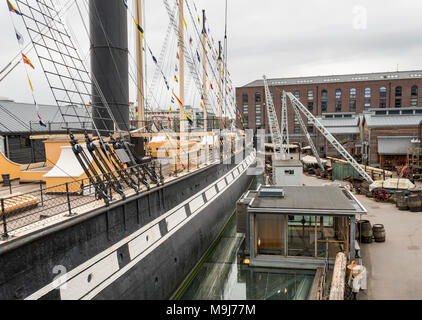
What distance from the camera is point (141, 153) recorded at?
14969mm

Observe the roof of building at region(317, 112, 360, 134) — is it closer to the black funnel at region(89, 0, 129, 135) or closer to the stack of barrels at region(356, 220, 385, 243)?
the stack of barrels at region(356, 220, 385, 243)

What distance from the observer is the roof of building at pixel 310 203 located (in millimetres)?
10747

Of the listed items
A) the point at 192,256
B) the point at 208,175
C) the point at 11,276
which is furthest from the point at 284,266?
the point at 11,276


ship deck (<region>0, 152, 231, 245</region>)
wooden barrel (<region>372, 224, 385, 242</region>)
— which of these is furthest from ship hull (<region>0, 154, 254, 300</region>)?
wooden barrel (<region>372, 224, 385, 242</region>)

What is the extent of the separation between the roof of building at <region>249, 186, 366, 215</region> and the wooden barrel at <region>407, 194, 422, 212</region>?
19.5 ft

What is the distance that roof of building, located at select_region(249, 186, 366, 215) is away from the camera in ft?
35.3

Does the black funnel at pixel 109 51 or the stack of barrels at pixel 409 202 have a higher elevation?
the black funnel at pixel 109 51

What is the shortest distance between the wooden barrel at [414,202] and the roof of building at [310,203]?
596cm

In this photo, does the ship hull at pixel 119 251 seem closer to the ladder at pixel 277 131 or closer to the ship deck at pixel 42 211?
the ship deck at pixel 42 211

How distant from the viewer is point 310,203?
11.6m

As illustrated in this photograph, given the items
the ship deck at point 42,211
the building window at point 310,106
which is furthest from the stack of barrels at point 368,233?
the building window at point 310,106

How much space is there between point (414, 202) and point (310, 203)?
9.07m

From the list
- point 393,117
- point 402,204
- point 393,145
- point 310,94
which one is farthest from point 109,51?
point 310,94
